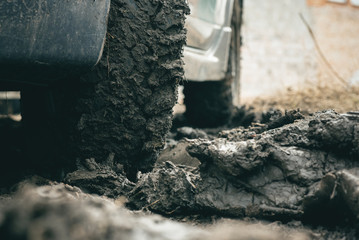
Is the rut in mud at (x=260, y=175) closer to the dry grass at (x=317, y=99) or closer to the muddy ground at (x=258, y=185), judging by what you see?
the muddy ground at (x=258, y=185)

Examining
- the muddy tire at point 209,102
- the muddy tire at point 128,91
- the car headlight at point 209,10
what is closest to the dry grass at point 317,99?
the muddy tire at point 209,102

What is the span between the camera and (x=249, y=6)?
8.27m

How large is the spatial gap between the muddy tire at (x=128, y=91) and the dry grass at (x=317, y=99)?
2806mm

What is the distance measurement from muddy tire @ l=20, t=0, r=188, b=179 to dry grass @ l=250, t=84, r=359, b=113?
281 cm

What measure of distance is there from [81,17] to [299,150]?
2.94 feet

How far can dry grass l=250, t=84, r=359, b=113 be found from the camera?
4.59 meters

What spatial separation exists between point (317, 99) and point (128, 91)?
386 centimetres

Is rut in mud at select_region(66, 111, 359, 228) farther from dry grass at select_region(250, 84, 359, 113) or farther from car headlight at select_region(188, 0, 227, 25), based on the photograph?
dry grass at select_region(250, 84, 359, 113)

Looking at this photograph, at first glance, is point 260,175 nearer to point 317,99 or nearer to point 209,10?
point 209,10

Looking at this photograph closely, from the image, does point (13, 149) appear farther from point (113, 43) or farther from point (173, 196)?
point (173, 196)

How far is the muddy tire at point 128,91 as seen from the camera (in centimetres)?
172

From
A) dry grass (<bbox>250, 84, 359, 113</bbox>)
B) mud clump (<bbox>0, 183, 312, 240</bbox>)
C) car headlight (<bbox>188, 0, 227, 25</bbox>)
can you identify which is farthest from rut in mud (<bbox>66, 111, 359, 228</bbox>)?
dry grass (<bbox>250, 84, 359, 113</bbox>)

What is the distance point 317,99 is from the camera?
16.9 feet

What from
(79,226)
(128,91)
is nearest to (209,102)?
(128,91)
